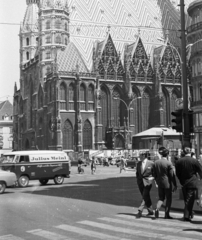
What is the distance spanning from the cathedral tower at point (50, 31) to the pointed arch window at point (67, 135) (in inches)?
430

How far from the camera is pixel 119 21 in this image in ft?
276

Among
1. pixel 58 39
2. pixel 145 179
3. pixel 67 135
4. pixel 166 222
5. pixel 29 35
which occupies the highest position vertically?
pixel 29 35

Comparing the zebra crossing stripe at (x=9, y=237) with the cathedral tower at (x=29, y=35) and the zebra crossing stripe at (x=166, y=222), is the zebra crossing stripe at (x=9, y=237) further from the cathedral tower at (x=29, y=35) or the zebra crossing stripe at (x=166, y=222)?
the cathedral tower at (x=29, y=35)

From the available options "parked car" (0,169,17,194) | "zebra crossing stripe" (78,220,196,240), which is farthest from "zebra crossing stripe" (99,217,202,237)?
"parked car" (0,169,17,194)

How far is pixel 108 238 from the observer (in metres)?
8.51

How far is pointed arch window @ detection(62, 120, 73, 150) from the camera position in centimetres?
6838

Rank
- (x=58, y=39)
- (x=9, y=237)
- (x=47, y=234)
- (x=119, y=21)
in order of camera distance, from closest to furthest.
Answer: (x=9, y=237) < (x=47, y=234) < (x=58, y=39) < (x=119, y=21)

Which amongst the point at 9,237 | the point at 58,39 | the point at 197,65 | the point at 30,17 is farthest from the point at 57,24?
the point at 9,237

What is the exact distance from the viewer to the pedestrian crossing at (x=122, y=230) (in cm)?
866

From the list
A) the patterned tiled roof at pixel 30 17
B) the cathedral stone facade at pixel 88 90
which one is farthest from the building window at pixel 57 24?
the patterned tiled roof at pixel 30 17

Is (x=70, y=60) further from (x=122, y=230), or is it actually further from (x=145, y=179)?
(x=122, y=230)

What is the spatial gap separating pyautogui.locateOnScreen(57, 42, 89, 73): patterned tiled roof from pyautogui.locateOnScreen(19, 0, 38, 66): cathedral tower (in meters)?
18.5

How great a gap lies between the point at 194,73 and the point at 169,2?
181 feet

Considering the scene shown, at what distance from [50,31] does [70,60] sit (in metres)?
7.08
